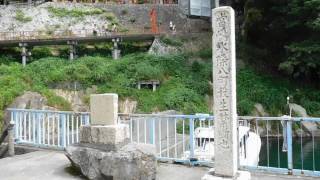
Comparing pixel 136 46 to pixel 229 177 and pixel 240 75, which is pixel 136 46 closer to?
pixel 240 75

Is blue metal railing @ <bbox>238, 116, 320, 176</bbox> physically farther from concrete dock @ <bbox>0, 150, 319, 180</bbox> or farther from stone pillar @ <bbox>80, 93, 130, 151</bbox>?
stone pillar @ <bbox>80, 93, 130, 151</bbox>

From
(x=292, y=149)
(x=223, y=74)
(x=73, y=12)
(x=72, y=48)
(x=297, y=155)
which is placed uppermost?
(x=73, y=12)

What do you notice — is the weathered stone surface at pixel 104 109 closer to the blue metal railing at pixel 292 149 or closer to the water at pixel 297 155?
the blue metal railing at pixel 292 149

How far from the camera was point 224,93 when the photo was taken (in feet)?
19.1

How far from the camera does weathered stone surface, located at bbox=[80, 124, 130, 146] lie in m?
6.95

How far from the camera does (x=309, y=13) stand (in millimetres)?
21750

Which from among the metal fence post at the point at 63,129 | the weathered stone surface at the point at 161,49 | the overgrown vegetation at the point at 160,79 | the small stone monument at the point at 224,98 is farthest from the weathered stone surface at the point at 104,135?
the weathered stone surface at the point at 161,49

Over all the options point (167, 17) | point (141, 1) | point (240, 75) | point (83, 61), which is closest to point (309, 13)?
point (240, 75)

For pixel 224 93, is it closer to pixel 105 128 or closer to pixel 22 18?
pixel 105 128

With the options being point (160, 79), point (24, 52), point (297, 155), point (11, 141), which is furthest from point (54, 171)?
point (24, 52)

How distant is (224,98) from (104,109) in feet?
8.35

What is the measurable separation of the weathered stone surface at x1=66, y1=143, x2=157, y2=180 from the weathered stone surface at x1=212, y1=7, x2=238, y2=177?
4.86ft

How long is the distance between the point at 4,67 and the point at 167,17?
1856 centimetres

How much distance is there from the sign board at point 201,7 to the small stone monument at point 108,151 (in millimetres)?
24363
